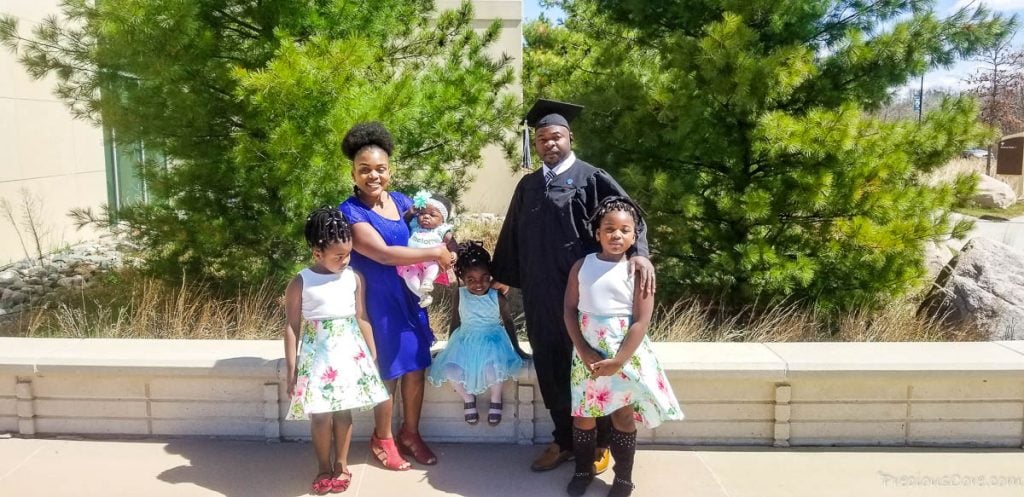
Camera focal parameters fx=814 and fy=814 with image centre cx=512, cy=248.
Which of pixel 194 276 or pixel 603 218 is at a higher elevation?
pixel 603 218

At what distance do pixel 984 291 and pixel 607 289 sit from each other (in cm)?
359

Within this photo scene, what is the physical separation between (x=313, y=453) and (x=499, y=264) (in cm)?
131

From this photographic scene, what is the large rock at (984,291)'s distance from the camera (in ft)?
17.8

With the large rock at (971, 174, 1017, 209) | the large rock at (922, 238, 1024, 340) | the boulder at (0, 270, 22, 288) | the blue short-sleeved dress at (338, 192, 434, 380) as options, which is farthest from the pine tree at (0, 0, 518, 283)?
the large rock at (971, 174, 1017, 209)

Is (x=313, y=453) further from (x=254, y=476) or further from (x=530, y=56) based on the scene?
(x=530, y=56)

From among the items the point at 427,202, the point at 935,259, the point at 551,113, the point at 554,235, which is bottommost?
the point at 935,259

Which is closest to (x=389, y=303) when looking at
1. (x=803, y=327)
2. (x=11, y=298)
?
(x=803, y=327)

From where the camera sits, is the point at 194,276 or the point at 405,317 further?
the point at 194,276

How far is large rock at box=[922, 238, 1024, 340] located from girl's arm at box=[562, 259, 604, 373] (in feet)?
10.9

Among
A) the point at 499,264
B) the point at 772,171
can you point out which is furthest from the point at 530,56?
the point at 499,264

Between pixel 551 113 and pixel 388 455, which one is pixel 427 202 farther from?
pixel 388 455

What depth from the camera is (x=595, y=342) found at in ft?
11.1

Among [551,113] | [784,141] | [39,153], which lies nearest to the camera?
[551,113]

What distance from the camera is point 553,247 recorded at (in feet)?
11.8
